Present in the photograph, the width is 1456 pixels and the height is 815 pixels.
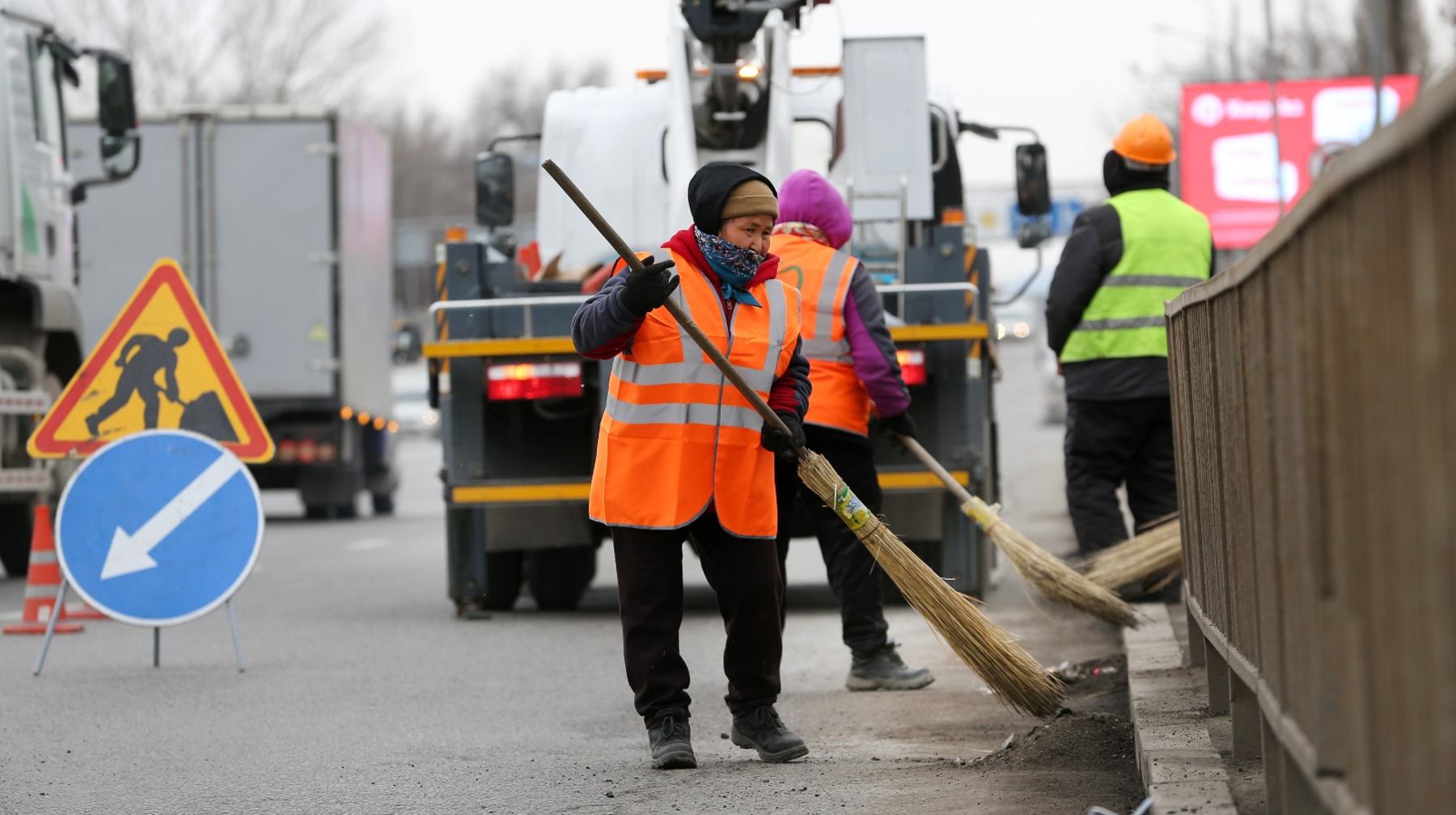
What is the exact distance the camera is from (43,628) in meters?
9.92

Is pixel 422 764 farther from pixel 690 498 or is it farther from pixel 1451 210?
pixel 1451 210

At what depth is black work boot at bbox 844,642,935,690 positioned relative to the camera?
25.8 ft

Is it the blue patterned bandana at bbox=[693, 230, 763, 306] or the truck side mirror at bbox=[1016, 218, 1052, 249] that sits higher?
the truck side mirror at bbox=[1016, 218, 1052, 249]

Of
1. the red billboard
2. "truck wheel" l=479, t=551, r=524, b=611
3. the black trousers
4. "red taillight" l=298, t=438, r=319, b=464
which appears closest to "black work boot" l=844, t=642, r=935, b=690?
the black trousers

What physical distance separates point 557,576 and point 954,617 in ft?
15.8

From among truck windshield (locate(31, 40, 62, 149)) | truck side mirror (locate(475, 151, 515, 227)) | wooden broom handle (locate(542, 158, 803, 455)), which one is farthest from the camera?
truck windshield (locate(31, 40, 62, 149))

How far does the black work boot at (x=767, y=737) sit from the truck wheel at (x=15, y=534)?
8.15m

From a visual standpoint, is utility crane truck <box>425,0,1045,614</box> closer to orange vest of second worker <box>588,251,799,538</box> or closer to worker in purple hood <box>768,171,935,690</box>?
worker in purple hood <box>768,171,935,690</box>

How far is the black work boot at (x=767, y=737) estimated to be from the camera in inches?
242

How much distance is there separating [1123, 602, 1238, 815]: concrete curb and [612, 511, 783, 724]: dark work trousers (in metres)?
1.05

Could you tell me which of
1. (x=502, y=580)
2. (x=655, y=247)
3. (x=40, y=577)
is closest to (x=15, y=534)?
(x=40, y=577)

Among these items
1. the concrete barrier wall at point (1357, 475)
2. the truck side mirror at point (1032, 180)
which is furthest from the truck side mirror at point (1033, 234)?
the concrete barrier wall at point (1357, 475)

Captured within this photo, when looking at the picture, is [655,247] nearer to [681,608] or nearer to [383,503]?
[681,608]

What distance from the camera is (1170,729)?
543cm
